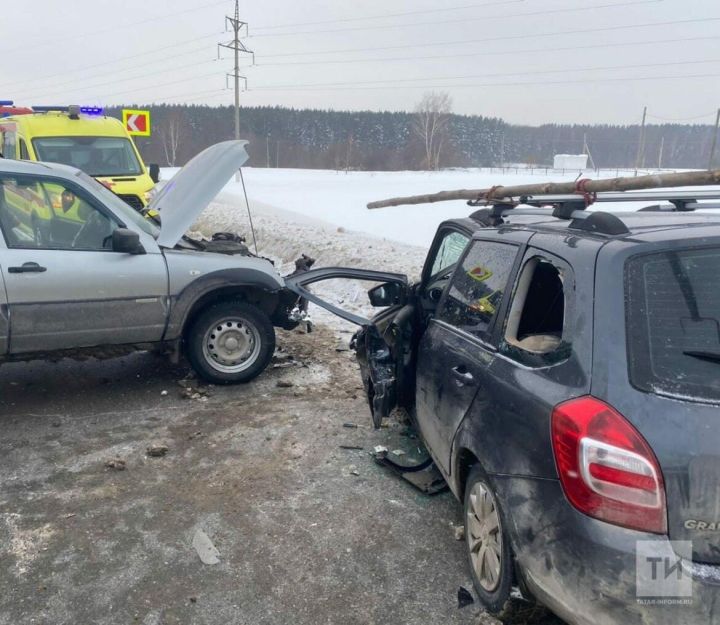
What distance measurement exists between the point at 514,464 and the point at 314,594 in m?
1.29

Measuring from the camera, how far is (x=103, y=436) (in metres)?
4.97

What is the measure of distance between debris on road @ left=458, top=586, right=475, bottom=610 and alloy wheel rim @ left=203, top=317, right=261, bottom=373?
11.3 ft

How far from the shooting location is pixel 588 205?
348 centimetres

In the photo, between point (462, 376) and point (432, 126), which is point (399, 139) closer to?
point (432, 126)

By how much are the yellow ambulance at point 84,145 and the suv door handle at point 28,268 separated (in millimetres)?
6234

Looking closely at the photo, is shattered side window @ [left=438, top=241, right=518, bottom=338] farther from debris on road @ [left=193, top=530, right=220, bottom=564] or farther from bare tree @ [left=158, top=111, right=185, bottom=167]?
bare tree @ [left=158, top=111, right=185, bottom=167]

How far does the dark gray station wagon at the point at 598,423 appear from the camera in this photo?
207cm

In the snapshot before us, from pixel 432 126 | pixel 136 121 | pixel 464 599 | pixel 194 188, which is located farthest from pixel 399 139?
pixel 464 599

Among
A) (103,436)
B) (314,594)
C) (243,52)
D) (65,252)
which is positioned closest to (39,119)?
(65,252)

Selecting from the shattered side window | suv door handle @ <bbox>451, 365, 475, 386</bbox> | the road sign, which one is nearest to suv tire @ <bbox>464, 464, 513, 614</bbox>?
suv door handle @ <bbox>451, 365, 475, 386</bbox>

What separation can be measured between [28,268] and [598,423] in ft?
14.6

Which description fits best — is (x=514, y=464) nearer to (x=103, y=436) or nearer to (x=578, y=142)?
(x=103, y=436)

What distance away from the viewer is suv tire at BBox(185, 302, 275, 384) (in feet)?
19.2

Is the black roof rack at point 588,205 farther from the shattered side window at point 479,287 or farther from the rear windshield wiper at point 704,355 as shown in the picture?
the rear windshield wiper at point 704,355
